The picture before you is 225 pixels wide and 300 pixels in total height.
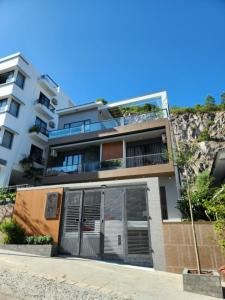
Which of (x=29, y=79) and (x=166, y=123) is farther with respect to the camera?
(x=29, y=79)

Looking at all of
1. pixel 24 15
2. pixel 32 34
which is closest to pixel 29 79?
pixel 32 34

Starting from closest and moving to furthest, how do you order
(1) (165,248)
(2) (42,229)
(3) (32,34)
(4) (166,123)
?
1. (1) (165,248)
2. (2) (42,229)
3. (3) (32,34)
4. (4) (166,123)

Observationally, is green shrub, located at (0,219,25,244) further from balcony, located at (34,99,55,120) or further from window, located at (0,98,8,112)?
balcony, located at (34,99,55,120)

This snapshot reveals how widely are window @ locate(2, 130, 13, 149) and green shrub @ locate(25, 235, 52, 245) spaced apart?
1011cm

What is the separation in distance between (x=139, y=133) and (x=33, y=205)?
9830 millimetres

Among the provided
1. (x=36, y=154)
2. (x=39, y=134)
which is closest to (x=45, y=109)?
(x=39, y=134)

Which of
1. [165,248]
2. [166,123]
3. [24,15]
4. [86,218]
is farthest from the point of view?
[166,123]

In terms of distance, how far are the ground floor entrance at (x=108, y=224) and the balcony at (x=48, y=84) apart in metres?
16.3

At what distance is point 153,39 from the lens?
1083 cm

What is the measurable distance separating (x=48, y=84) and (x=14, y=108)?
551cm

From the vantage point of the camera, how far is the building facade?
7949mm

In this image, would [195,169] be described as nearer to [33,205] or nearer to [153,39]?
[153,39]

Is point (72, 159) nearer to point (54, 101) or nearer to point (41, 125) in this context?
point (41, 125)

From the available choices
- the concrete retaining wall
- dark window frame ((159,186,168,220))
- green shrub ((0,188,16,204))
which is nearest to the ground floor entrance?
the concrete retaining wall
